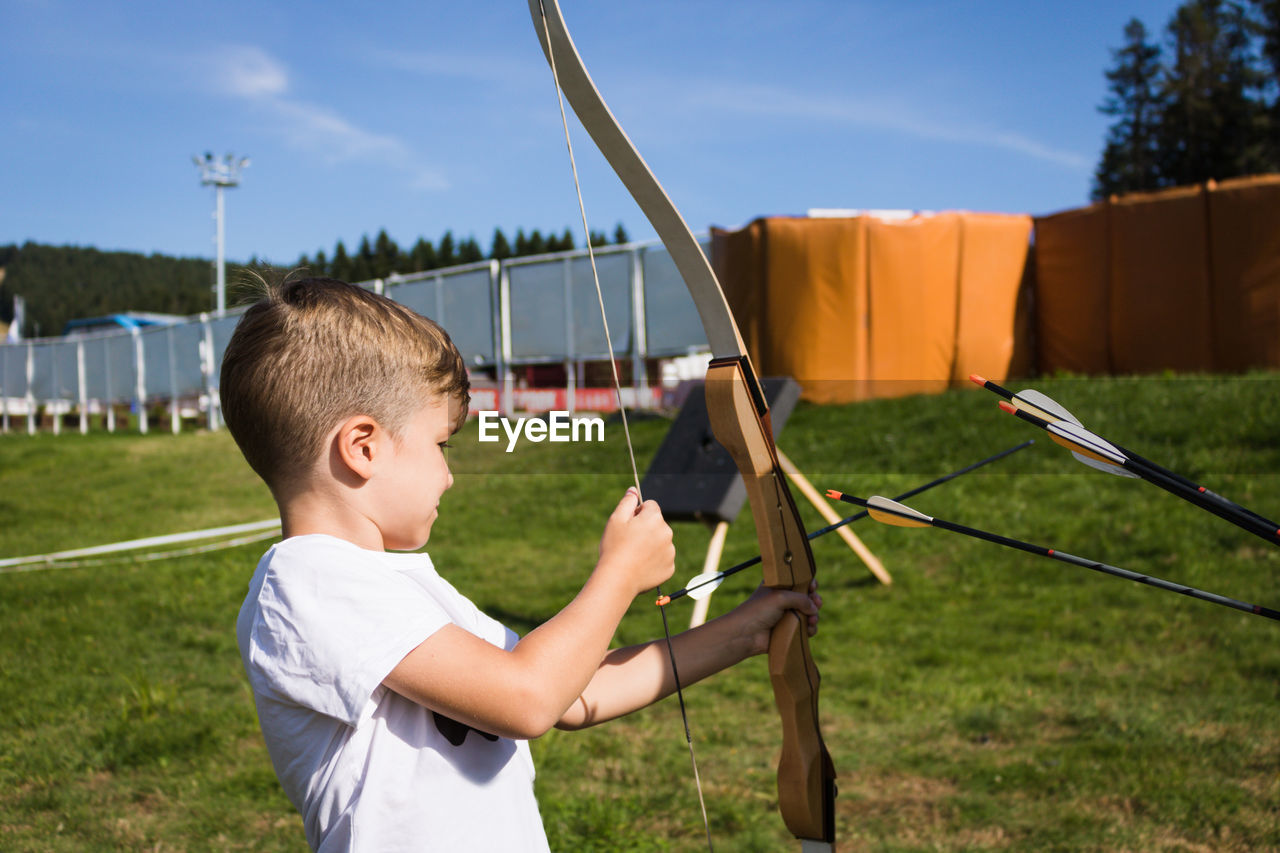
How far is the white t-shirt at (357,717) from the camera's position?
3.50ft

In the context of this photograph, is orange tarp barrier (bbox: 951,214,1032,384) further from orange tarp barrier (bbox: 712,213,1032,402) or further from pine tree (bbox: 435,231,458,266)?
pine tree (bbox: 435,231,458,266)

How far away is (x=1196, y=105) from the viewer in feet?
103

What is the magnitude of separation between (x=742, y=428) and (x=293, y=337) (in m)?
0.63

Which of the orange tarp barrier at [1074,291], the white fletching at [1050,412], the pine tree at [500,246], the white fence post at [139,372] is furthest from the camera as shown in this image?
the pine tree at [500,246]

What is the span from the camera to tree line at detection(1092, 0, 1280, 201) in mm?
29844

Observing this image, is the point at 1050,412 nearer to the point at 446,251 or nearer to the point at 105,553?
the point at 105,553

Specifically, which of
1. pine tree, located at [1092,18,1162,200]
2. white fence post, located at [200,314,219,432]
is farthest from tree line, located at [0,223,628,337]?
white fence post, located at [200,314,219,432]

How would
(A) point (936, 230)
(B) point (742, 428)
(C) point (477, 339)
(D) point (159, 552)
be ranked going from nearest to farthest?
(B) point (742, 428), (D) point (159, 552), (A) point (936, 230), (C) point (477, 339)

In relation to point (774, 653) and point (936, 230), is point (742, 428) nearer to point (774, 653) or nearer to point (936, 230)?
point (774, 653)

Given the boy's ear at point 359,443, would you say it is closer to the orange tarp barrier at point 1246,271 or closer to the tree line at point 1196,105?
the orange tarp barrier at point 1246,271

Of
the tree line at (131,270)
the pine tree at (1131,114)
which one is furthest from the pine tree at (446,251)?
the pine tree at (1131,114)

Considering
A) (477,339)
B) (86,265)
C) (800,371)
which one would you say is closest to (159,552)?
(800,371)

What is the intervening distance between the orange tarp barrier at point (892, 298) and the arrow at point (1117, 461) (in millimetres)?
8357

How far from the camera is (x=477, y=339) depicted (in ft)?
48.2
